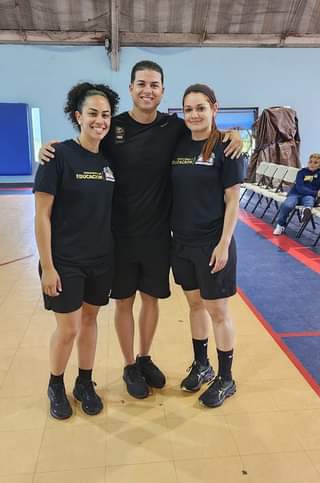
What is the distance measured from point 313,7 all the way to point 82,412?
10285 millimetres

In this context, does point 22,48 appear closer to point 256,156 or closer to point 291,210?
point 256,156

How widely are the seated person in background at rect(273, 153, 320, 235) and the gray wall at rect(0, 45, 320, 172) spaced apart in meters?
5.22

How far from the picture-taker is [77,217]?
1782mm

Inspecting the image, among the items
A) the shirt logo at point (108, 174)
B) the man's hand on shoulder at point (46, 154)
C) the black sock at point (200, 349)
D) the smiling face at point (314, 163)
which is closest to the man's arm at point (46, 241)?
the man's hand on shoulder at point (46, 154)

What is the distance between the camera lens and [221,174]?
1858 mm

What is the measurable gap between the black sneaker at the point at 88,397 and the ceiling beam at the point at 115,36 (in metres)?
8.75

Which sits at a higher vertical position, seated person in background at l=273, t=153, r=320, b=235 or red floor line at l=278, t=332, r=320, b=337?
seated person in background at l=273, t=153, r=320, b=235

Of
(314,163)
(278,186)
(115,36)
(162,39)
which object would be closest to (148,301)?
(314,163)

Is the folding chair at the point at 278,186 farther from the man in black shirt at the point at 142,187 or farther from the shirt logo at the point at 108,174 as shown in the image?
the shirt logo at the point at 108,174

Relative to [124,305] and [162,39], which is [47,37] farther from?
[124,305]

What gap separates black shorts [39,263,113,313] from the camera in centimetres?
181

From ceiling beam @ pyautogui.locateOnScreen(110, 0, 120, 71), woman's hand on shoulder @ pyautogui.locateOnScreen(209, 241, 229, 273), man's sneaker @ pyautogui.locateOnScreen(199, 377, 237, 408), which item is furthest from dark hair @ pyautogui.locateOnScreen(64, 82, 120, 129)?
ceiling beam @ pyautogui.locateOnScreen(110, 0, 120, 71)

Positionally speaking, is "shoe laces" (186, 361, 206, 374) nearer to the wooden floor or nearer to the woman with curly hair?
the wooden floor

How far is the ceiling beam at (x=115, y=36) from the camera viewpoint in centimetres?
880
